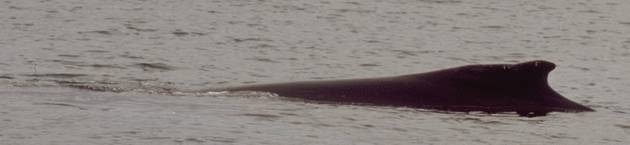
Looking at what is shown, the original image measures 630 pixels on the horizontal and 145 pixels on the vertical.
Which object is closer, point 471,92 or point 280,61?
point 471,92

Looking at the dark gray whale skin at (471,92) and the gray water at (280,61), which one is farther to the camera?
the dark gray whale skin at (471,92)

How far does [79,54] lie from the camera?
2455 cm

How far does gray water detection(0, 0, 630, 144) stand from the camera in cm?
1541

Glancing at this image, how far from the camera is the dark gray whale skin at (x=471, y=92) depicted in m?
16.6

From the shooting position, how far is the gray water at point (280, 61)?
15.4 meters

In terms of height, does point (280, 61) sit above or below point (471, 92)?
below

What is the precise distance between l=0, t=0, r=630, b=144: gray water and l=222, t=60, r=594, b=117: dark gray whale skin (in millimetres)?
198

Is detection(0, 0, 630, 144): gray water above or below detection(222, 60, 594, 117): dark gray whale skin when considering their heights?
below

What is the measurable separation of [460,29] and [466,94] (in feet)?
59.2

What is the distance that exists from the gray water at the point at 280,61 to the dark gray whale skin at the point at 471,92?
0.20 metres

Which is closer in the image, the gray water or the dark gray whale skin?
the gray water

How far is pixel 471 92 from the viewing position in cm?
1681

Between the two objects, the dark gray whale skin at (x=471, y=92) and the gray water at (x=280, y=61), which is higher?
the dark gray whale skin at (x=471, y=92)

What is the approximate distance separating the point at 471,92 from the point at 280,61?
27.9 ft
